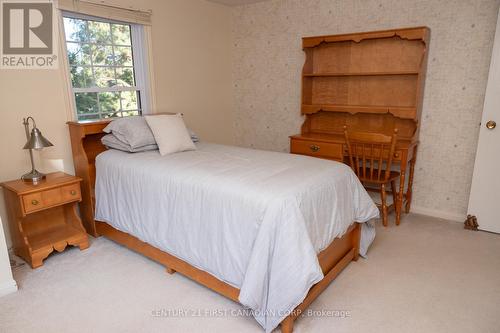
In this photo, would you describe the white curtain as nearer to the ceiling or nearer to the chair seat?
the ceiling

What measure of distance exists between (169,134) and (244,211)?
131cm

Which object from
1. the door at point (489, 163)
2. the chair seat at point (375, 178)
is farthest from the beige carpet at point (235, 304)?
the chair seat at point (375, 178)

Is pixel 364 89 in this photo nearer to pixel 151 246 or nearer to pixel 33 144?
pixel 151 246

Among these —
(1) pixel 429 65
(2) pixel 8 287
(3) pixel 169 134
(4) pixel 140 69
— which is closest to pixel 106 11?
→ (4) pixel 140 69

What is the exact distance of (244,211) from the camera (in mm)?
1805

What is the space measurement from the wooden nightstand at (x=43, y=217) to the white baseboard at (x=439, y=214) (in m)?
3.06

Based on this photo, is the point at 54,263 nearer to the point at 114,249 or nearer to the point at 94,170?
the point at 114,249

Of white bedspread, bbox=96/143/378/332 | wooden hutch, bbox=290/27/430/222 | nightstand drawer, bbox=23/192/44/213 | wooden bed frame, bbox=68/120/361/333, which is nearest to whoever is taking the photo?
white bedspread, bbox=96/143/378/332

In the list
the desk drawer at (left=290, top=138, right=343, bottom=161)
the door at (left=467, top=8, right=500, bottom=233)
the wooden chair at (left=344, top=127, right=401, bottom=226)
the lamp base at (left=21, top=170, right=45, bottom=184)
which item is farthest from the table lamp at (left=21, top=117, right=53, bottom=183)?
the door at (left=467, top=8, right=500, bottom=233)

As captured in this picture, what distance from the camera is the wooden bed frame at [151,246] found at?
78.6 inches

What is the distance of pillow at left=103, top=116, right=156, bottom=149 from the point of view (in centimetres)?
274

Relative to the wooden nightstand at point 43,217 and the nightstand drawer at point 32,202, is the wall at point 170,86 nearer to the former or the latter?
the wooden nightstand at point 43,217

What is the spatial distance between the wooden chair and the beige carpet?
1.74 feet

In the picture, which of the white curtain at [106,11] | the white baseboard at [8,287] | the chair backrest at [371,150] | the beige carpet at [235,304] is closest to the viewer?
the beige carpet at [235,304]
